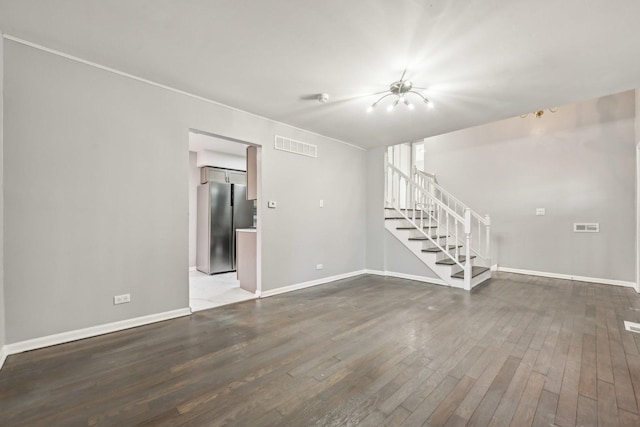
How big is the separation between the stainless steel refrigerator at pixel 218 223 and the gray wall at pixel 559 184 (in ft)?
16.6

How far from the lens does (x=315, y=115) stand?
383 centimetres

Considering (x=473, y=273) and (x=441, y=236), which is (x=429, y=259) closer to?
(x=473, y=273)

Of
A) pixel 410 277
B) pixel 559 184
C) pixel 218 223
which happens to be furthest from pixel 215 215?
pixel 559 184

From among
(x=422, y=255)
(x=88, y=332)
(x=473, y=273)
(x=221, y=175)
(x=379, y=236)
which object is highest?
(x=221, y=175)

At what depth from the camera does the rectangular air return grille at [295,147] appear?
414 cm

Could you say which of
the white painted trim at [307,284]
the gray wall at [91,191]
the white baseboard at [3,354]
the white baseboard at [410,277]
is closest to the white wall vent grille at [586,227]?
the white baseboard at [410,277]

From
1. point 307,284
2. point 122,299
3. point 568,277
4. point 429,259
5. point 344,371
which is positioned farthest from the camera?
point 568,277

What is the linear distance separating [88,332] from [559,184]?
23.7ft

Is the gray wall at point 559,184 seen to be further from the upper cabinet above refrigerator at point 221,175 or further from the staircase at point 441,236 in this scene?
the upper cabinet above refrigerator at point 221,175

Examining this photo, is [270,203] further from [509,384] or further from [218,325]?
[509,384]

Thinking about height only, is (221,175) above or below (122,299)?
above

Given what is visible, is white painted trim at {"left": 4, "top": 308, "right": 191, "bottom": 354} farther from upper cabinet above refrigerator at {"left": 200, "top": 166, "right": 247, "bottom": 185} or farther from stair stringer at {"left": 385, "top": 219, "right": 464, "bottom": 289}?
stair stringer at {"left": 385, "top": 219, "right": 464, "bottom": 289}

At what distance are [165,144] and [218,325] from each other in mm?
2067

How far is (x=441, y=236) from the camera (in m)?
5.32
